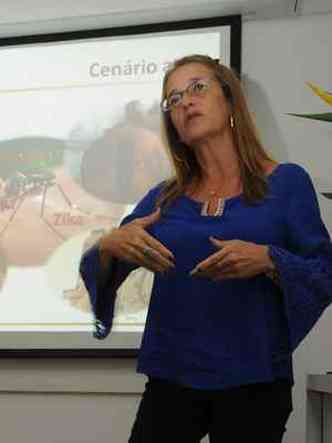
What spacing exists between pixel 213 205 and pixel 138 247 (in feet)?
0.50

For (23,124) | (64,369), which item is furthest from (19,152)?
(64,369)

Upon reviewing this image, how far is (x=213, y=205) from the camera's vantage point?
42.0 inches

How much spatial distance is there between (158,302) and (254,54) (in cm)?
137

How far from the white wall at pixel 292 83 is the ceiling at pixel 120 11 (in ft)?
0.16

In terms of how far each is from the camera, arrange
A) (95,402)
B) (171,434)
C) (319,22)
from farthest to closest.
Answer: (319,22)
(95,402)
(171,434)

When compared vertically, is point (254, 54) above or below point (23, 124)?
above

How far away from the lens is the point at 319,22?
2.18 m

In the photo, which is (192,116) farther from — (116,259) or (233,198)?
(116,259)

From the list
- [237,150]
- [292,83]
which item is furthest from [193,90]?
[292,83]

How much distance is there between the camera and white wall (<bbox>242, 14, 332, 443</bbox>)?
2094 millimetres

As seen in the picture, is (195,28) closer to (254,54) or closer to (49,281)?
(254,54)

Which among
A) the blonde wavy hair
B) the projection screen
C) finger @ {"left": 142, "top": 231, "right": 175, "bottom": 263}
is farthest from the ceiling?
finger @ {"left": 142, "top": 231, "right": 175, "bottom": 263}

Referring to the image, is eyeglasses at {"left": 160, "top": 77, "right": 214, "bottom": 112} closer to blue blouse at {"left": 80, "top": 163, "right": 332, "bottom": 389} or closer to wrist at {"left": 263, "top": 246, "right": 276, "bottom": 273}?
blue blouse at {"left": 80, "top": 163, "right": 332, "bottom": 389}

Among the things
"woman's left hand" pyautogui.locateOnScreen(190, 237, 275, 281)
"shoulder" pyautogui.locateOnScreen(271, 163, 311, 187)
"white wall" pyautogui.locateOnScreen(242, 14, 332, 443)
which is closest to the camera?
"woman's left hand" pyautogui.locateOnScreen(190, 237, 275, 281)
